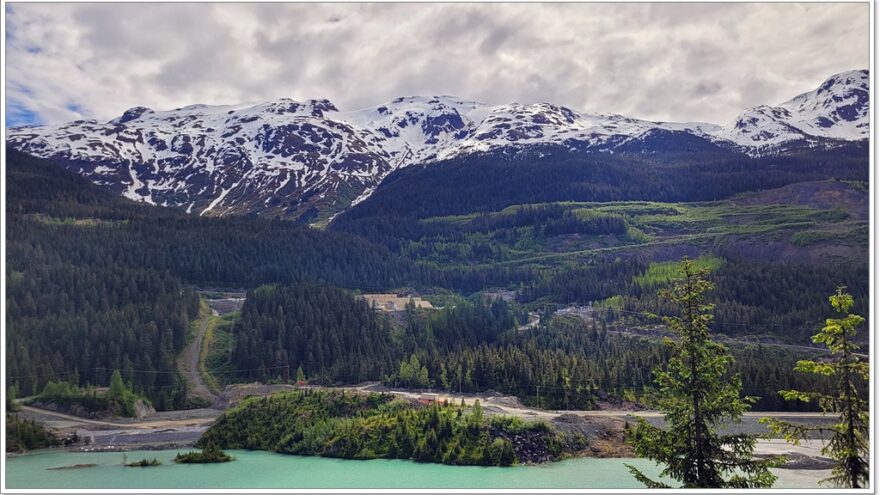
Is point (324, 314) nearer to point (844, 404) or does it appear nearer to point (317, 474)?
point (317, 474)

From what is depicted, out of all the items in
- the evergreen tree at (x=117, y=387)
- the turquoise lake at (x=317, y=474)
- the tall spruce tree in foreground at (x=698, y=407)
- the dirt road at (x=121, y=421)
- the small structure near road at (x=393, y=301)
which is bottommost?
the turquoise lake at (x=317, y=474)

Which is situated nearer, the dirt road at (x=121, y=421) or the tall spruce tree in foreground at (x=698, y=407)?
the tall spruce tree in foreground at (x=698, y=407)

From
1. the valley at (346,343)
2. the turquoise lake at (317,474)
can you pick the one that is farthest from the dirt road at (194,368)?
the turquoise lake at (317,474)

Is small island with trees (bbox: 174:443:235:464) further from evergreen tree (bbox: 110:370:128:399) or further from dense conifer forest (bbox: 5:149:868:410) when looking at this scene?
dense conifer forest (bbox: 5:149:868:410)

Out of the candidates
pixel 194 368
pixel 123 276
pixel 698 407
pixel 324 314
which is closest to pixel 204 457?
pixel 194 368

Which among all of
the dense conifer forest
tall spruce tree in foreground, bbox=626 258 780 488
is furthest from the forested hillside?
tall spruce tree in foreground, bbox=626 258 780 488

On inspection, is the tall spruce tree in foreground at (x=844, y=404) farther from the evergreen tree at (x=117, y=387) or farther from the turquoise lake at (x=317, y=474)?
the evergreen tree at (x=117, y=387)

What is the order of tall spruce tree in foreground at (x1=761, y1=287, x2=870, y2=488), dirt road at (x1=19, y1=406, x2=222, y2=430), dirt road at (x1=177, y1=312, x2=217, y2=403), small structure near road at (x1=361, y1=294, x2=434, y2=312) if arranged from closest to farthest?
tall spruce tree in foreground at (x1=761, y1=287, x2=870, y2=488) < dirt road at (x1=19, y1=406, x2=222, y2=430) < dirt road at (x1=177, y1=312, x2=217, y2=403) < small structure near road at (x1=361, y1=294, x2=434, y2=312)
